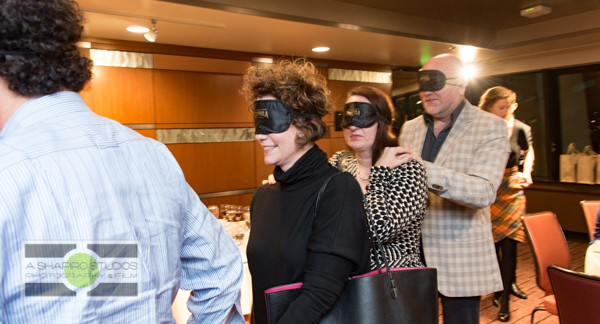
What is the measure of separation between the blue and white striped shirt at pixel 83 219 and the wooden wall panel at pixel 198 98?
4.52 m

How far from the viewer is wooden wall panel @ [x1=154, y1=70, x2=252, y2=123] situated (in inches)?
216

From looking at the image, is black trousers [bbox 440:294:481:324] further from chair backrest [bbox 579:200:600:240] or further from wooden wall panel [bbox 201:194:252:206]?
wooden wall panel [bbox 201:194:252:206]

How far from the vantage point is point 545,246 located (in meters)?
2.77

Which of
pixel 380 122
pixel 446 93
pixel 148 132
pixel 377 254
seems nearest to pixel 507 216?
pixel 446 93

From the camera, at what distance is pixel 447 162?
6.50 feet

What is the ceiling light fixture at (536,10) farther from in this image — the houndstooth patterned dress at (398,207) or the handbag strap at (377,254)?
the handbag strap at (377,254)

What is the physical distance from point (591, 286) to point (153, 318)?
1673 mm

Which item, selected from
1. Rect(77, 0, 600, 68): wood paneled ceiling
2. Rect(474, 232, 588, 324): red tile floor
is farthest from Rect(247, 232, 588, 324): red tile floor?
Rect(77, 0, 600, 68): wood paneled ceiling

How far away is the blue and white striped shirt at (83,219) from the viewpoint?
0.62 metres

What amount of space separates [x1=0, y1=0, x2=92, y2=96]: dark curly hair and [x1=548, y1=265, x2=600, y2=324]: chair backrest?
1896 millimetres

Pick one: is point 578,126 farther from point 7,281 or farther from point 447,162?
point 7,281

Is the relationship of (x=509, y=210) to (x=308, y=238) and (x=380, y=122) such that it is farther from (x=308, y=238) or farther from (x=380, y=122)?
(x=308, y=238)
